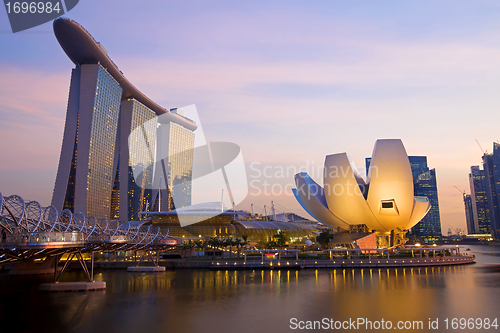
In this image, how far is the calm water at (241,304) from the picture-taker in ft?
68.6

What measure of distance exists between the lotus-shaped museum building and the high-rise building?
6137cm

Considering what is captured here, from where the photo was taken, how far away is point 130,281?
40.2 m

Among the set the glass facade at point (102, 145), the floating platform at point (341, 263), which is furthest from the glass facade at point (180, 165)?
the floating platform at point (341, 263)

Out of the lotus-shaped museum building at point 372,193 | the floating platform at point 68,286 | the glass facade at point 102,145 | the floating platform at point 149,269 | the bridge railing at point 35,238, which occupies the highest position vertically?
the glass facade at point 102,145

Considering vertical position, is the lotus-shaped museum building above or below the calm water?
above

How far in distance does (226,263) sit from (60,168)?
6132 centimetres

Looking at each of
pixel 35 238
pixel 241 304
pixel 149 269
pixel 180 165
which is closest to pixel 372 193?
pixel 149 269

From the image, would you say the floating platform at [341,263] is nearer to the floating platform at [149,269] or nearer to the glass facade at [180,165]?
the floating platform at [149,269]

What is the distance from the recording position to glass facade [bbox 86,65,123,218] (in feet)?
328

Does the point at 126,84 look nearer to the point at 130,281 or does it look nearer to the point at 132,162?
the point at 132,162

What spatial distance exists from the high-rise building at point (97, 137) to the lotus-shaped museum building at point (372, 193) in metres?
61.4

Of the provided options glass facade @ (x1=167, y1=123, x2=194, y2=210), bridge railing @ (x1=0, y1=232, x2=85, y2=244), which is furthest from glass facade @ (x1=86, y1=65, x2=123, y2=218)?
bridge railing @ (x1=0, y1=232, x2=85, y2=244)

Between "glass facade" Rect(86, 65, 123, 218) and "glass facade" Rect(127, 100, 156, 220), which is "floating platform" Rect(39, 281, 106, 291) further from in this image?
"glass facade" Rect(127, 100, 156, 220)

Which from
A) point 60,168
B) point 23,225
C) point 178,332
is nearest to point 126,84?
point 60,168
